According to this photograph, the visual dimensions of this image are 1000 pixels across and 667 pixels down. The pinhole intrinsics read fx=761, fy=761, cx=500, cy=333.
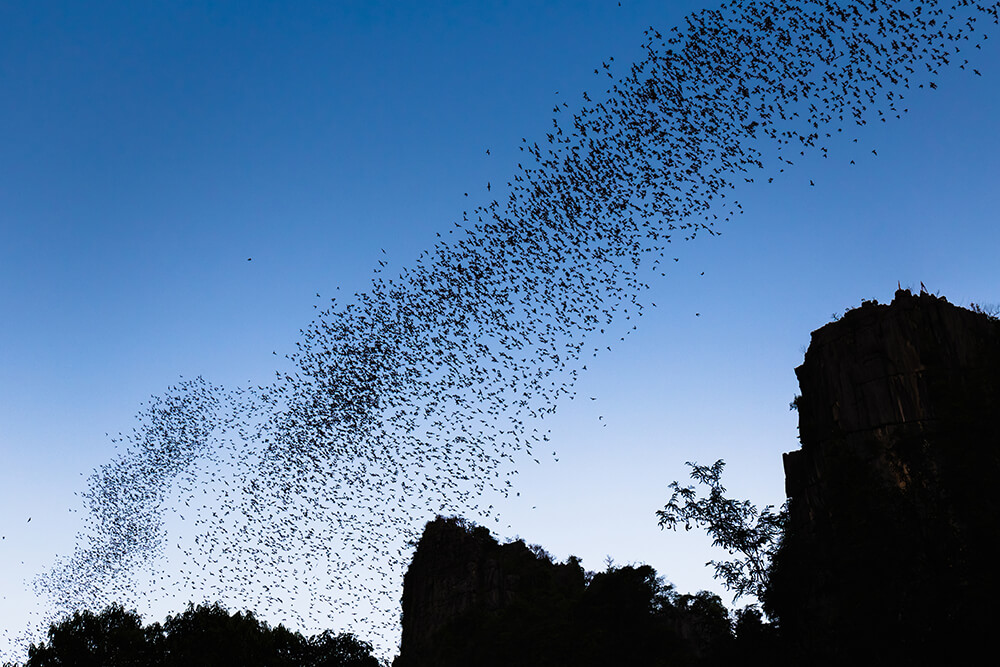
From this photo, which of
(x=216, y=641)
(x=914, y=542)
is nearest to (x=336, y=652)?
(x=216, y=641)

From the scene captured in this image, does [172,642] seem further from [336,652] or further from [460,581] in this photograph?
[460,581]

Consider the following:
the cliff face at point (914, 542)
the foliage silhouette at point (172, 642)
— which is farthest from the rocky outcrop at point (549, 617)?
the foliage silhouette at point (172, 642)

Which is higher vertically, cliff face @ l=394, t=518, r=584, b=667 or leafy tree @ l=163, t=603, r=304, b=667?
cliff face @ l=394, t=518, r=584, b=667

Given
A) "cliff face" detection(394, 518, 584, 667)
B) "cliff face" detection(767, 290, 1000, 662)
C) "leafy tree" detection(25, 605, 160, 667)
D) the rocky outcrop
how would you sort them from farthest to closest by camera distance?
"cliff face" detection(394, 518, 584, 667)
the rocky outcrop
"leafy tree" detection(25, 605, 160, 667)
"cliff face" detection(767, 290, 1000, 662)

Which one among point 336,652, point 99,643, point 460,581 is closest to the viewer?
point 99,643

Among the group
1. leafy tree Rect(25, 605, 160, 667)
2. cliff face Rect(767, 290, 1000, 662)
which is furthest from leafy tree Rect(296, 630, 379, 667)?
cliff face Rect(767, 290, 1000, 662)

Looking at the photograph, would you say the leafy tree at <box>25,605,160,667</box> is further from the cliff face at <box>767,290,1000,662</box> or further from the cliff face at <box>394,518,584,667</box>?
the cliff face at <box>394,518,584,667</box>

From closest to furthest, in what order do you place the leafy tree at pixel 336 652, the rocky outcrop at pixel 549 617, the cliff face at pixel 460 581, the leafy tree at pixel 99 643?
the leafy tree at pixel 99 643 → the leafy tree at pixel 336 652 → the rocky outcrop at pixel 549 617 → the cliff face at pixel 460 581

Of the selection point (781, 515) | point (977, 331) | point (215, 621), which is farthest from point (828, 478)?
point (977, 331)

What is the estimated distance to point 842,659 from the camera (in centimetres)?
2116

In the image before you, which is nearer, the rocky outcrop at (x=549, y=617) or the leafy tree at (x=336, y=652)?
the leafy tree at (x=336, y=652)

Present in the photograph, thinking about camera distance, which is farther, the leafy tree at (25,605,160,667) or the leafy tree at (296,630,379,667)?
the leafy tree at (296,630,379,667)

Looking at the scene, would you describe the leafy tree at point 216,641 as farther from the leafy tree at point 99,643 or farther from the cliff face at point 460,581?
the cliff face at point 460,581

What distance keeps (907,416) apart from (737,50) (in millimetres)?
34477
